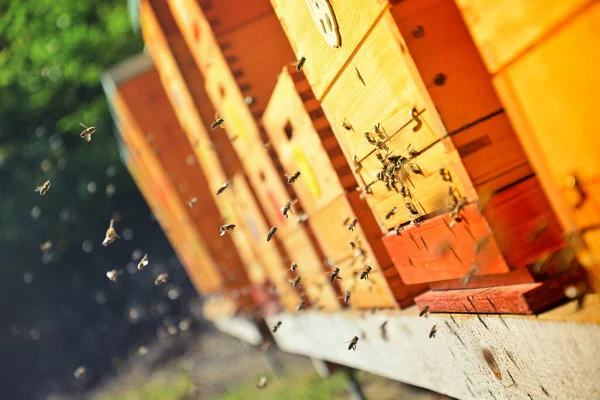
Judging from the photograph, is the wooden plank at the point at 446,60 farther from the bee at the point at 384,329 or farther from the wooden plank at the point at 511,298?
the bee at the point at 384,329

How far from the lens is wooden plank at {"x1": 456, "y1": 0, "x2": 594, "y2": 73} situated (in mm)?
2197

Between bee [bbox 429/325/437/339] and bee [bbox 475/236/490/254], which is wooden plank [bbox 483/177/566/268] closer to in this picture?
bee [bbox 475/236/490/254]

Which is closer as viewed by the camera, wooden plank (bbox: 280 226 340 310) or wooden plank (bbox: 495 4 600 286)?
wooden plank (bbox: 495 4 600 286)

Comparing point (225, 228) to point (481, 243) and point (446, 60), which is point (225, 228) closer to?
point (481, 243)

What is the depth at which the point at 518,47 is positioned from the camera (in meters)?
2.44

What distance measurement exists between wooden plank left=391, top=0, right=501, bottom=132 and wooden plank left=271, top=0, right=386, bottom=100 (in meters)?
0.20

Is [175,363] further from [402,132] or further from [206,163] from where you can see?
[402,132]

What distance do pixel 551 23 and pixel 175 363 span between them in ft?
63.9

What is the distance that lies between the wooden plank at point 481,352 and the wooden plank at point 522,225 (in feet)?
1.12

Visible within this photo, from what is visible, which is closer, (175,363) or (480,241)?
(480,241)

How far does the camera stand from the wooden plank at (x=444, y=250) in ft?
11.0

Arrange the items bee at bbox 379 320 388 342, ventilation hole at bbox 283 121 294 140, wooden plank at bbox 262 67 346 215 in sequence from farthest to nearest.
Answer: ventilation hole at bbox 283 121 294 140 < bee at bbox 379 320 388 342 < wooden plank at bbox 262 67 346 215

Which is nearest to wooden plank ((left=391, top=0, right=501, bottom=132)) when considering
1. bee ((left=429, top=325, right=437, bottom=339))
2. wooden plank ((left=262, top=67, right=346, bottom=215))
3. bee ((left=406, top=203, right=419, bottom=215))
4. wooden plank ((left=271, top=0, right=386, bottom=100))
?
wooden plank ((left=271, top=0, right=386, bottom=100))

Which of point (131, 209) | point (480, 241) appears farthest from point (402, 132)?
point (131, 209)
